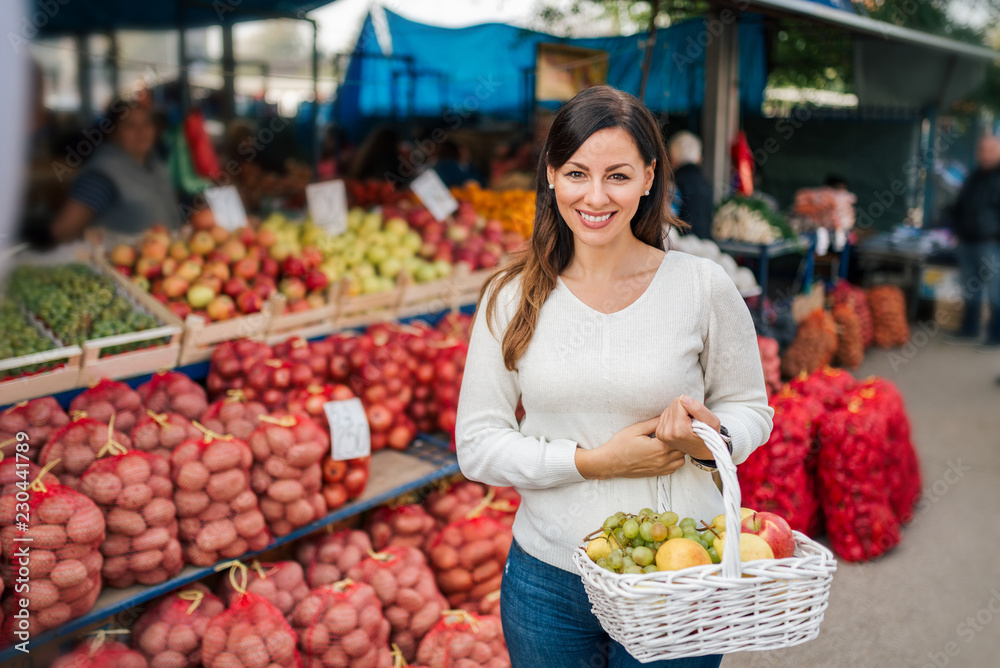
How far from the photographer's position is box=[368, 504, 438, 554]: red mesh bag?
3242 mm

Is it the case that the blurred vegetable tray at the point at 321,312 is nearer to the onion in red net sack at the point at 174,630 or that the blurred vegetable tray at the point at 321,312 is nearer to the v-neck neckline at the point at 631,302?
the onion in red net sack at the point at 174,630

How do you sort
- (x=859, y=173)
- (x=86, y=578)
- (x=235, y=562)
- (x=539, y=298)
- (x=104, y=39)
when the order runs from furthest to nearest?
(x=859, y=173)
(x=104, y=39)
(x=235, y=562)
(x=86, y=578)
(x=539, y=298)

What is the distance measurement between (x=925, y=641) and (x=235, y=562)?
286 centimetres

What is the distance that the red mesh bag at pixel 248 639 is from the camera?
7.64ft

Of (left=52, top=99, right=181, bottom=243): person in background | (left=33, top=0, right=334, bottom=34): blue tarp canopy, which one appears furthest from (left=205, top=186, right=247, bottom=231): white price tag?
(left=33, top=0, right=334, bottom=34): blue tarp canopy

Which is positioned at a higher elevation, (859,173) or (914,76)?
(914,76)

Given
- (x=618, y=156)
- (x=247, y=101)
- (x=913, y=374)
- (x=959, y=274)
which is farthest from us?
(x=247, y=101)

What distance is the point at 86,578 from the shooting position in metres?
2.17

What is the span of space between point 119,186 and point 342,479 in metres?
2.60

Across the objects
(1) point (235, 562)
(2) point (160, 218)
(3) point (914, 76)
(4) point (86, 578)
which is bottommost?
(1) point (235, 562)

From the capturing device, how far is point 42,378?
111 inches

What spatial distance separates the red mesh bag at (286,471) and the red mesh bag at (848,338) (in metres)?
5.69

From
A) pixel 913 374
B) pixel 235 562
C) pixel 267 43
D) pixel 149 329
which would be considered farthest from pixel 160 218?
pixel 267 43

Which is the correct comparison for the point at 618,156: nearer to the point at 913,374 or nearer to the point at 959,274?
the point at 913,374
